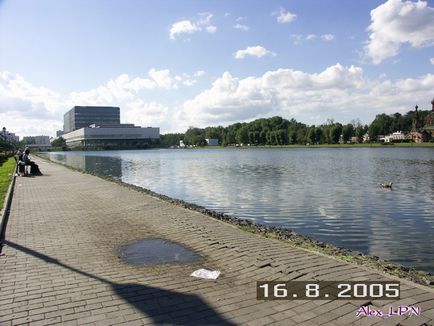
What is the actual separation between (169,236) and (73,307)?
4740 millimetres

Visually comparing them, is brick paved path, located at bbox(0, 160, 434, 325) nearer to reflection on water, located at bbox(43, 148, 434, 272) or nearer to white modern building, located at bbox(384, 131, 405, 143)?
reflection on water, located at bbox(43, 148, 434, 272)

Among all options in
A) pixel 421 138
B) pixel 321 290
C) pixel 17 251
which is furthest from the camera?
pixel 421 138

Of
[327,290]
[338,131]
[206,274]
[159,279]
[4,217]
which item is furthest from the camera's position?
[338,131]

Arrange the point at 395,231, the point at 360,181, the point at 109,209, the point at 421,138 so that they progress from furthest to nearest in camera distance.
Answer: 1. the point at 421,138
2. the point at 360,181
3. the point at 109,209
4. the point at 395,231

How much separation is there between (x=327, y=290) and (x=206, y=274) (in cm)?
220

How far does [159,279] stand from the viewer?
712 cm

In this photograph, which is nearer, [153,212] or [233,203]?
[153,212]

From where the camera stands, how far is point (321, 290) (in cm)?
627

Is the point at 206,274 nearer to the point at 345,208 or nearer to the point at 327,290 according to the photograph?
the point at 327,290

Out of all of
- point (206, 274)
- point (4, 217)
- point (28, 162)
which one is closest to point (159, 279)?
point (206, 274)

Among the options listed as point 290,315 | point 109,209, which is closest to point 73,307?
point 290,315

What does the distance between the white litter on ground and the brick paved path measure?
0.15 meters

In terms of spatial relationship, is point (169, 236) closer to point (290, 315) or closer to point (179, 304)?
point (179, 304)

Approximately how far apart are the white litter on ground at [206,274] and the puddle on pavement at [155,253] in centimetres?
83
